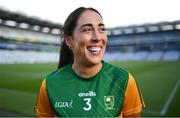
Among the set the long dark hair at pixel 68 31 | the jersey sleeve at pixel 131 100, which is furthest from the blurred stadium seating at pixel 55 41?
the jersey sleeve at pixel 131 100

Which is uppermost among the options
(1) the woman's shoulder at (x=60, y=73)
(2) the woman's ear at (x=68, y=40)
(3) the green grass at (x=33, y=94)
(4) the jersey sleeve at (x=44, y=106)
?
(2) the woman's ear at (x=68, y=40)

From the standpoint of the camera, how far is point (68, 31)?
5.16 ft

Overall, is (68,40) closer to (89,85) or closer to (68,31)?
(68,31)

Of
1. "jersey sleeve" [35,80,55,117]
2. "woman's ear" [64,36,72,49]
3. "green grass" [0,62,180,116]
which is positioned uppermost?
"woman's ear" [64,36,72,49]

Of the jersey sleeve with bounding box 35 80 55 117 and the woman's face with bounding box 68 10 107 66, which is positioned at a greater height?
the woman's face with bounding box 68 10 107 66

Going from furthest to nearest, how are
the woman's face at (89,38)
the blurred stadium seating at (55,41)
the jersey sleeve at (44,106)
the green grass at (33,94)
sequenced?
the blurred stadium seating at (55,41) → the green grass at (33,94) → the jersey sleeve at (44,106) → the woman's face at (89,38)

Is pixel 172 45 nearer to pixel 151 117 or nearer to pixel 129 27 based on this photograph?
pixel 129 27

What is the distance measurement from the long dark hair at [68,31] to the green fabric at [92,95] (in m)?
0.23

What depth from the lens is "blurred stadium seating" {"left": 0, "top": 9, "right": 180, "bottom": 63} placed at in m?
17.7

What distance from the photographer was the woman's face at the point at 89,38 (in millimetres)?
1428

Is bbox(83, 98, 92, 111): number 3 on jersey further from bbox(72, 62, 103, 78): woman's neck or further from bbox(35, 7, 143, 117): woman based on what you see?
bbox(72, 62, 103, 78): woman's neck

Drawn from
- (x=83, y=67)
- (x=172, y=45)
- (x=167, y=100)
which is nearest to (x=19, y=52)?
(x=172, y=45)

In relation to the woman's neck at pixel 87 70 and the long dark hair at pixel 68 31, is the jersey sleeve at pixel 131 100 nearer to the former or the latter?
the woman's neck at pixel 87 70

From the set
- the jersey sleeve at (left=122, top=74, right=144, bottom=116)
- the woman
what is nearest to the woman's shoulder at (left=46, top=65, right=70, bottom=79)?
the woman
